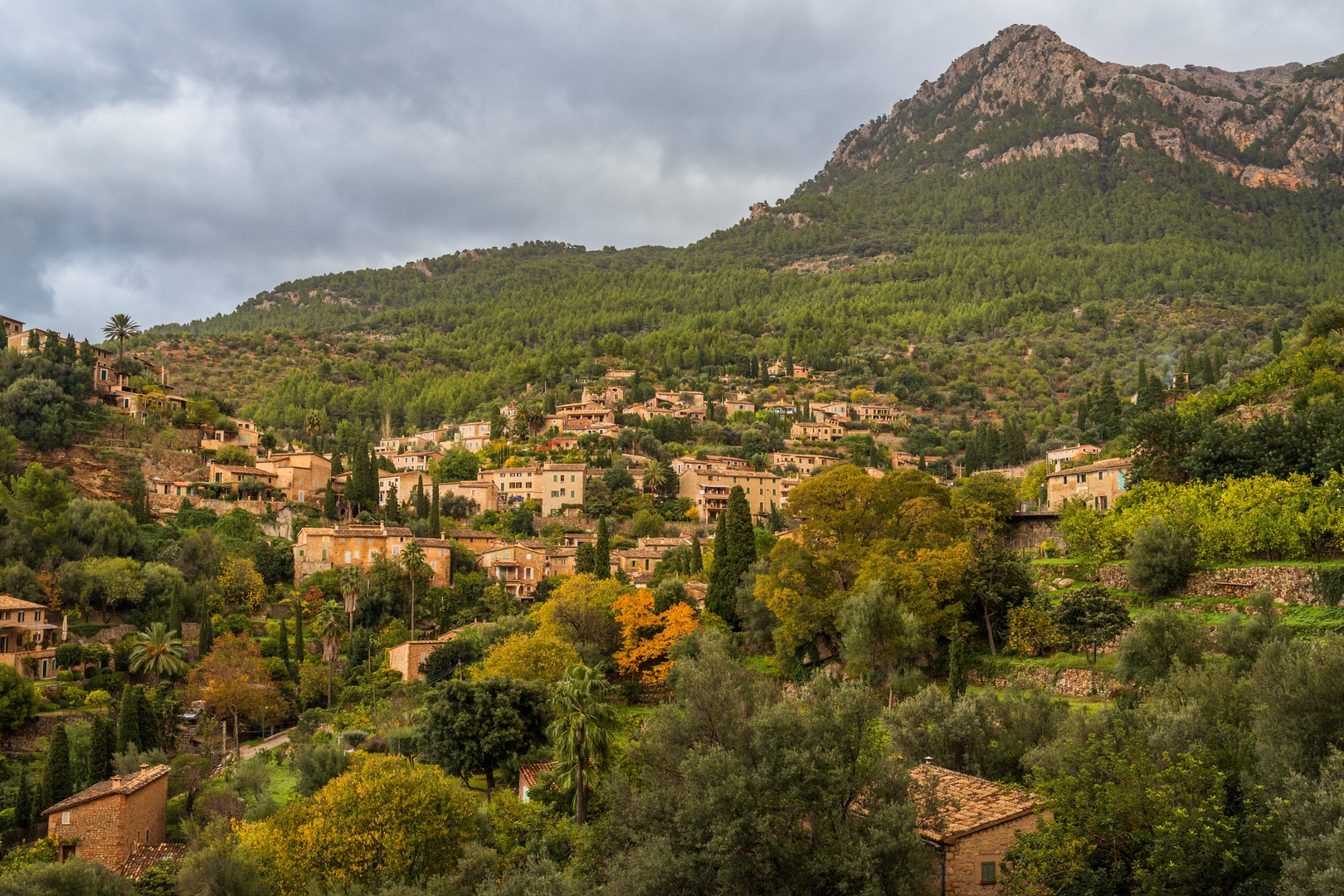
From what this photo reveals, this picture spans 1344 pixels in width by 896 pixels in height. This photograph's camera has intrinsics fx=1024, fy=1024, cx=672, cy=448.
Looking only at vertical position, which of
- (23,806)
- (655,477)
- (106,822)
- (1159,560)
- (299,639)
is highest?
(655,477)

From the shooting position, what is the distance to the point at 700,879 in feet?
66.1

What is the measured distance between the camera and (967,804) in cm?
2164

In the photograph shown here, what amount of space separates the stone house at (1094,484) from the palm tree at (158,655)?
146ft

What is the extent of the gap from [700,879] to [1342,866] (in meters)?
10.9

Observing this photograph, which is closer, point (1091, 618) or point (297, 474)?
point (1091, 618)

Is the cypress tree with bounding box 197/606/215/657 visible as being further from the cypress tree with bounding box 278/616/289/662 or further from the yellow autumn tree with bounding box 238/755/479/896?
the yellow autumn tree with bounding box 238/755/479/896

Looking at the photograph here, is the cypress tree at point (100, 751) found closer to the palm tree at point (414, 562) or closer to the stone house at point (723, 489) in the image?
the palm tree at point (414, 562)

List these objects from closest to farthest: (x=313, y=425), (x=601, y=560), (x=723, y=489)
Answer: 1. (x=601, y=560)
2. (x=723, y=489)
3. (x=313, y=425)

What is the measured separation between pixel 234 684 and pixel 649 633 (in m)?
19.4

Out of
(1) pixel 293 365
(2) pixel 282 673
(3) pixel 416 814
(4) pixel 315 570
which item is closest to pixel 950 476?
(4) pixel 315 570

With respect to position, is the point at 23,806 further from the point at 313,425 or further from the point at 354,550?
the point at 313,425

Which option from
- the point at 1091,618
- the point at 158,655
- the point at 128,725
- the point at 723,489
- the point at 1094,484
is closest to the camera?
the point at 1091,618

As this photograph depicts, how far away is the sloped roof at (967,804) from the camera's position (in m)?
Result: 20.4

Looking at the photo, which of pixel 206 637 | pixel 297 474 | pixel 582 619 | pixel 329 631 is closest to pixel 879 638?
pixel 582 619
